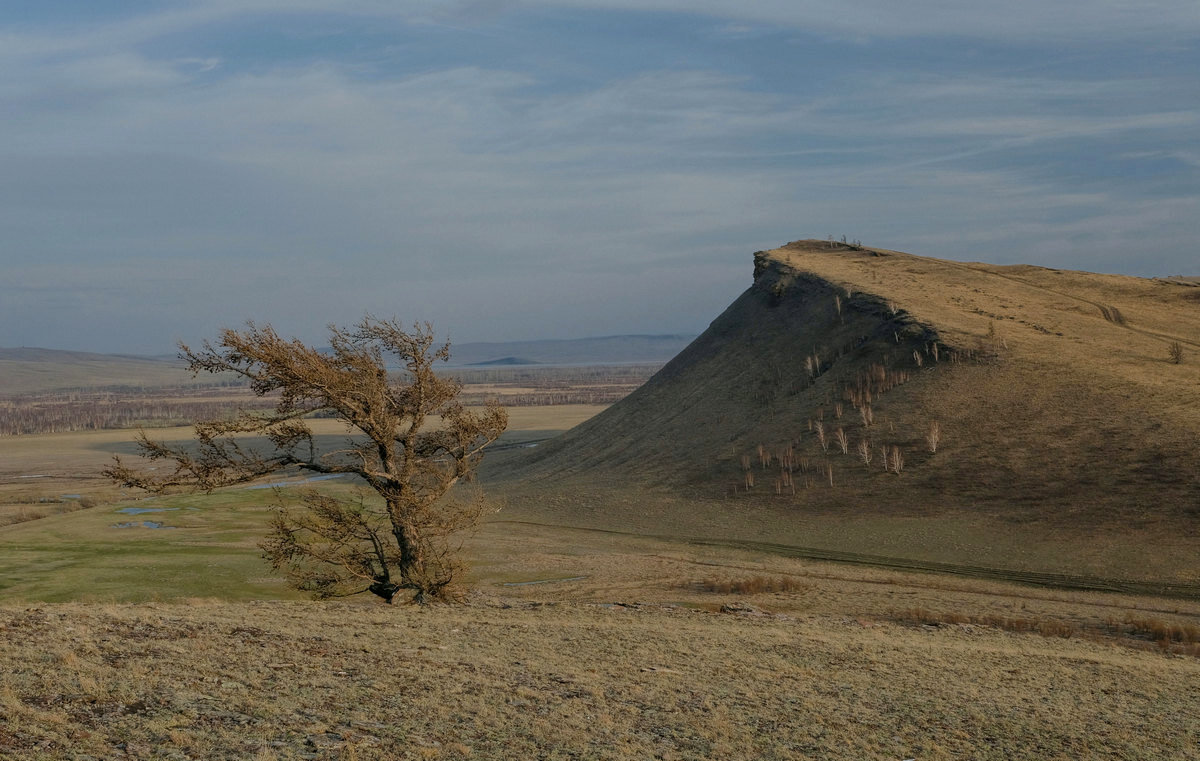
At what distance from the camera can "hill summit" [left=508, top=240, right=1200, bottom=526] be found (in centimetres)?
4234

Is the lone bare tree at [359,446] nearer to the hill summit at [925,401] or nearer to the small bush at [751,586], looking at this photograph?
the small bush at [751,586]

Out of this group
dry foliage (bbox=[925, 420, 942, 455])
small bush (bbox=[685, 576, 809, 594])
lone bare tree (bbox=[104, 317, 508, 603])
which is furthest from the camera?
dry foliage (bbox=[925, 420, 942, 455])

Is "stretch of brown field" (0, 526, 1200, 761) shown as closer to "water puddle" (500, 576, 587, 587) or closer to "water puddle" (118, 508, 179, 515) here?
"water puddle" (500, 576, 587, 587)

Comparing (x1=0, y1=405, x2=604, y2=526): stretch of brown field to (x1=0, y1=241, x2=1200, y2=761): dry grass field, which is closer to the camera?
(x1=0, y1=241, x2=1200, y2=761): dry grass field

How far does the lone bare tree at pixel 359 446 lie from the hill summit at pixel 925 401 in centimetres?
2722

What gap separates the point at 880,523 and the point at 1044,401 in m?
13.1

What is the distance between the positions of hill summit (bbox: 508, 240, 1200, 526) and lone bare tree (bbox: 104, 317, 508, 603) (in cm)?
2722

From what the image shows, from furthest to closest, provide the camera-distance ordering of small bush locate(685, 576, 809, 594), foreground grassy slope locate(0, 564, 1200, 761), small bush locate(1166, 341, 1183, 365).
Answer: small bush locate(1166, 341, 1183, 365), small bush locate(685, 576, 809, 594), foreground grassy slope locate(0, 564, 1200, 761)

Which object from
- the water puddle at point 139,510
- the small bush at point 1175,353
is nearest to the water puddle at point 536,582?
the water puddle at point 139,510

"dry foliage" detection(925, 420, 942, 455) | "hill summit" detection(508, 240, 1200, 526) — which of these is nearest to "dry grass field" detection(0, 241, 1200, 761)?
"hill summit" detection(508, 240, 1200, 526)

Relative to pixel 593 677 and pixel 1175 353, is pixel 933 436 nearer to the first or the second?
pixel 1175 353

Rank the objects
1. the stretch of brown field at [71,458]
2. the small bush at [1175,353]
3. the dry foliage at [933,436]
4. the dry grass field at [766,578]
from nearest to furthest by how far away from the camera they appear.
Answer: the dry grass field at [766,578]
the dry foliage at [933,436]
the small bush at [1175,353]
the stretch of brown field at [71,458]

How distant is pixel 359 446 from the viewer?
20172 mm

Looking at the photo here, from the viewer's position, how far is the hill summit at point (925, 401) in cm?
4234
